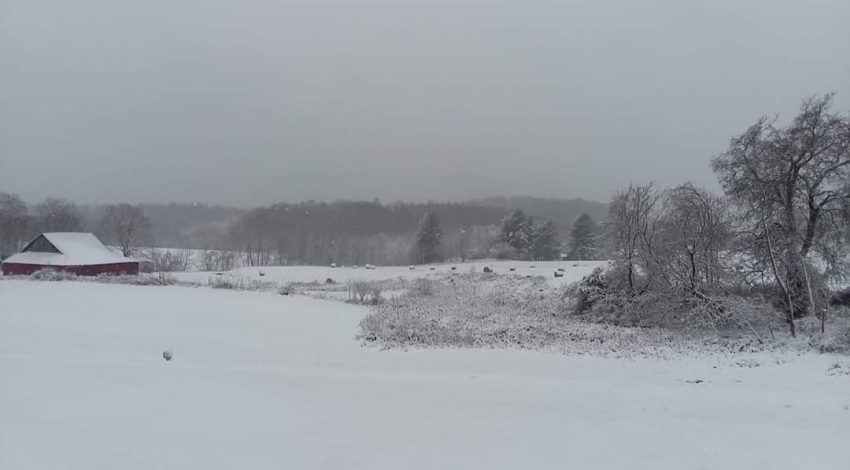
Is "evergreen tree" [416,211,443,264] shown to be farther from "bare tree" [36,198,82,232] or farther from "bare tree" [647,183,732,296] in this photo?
"bare tree" [647,183,732,296]

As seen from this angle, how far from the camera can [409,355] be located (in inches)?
488

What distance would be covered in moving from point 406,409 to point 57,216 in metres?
64.8

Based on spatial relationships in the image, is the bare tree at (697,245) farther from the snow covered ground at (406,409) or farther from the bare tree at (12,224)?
the bare tree at (12,224)

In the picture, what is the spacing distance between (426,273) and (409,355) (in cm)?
3242

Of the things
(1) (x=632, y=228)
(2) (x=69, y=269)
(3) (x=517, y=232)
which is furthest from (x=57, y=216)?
(1) (x=632, y=228)

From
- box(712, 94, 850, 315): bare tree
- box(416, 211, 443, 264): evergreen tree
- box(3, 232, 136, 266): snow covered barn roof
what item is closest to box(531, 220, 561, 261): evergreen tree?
box(416, 211, 443, 264): evergreen tree

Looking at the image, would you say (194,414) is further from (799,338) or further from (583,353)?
(799,338)

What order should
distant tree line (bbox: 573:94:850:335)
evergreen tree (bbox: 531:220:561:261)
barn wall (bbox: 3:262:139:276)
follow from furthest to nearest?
evergreen tree (bbox: 531:220:561:261) < barn wall (bbox: 3:262:139:276) < distant tree line (bbox: 573:94:850:335)

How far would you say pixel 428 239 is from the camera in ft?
238

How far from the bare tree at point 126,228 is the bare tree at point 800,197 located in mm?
61386

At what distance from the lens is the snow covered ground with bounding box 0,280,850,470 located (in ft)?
18.0

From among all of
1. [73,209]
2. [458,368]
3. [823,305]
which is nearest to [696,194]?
[823,305]

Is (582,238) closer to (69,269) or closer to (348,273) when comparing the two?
(348,273)

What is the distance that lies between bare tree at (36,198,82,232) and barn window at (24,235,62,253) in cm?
2184
